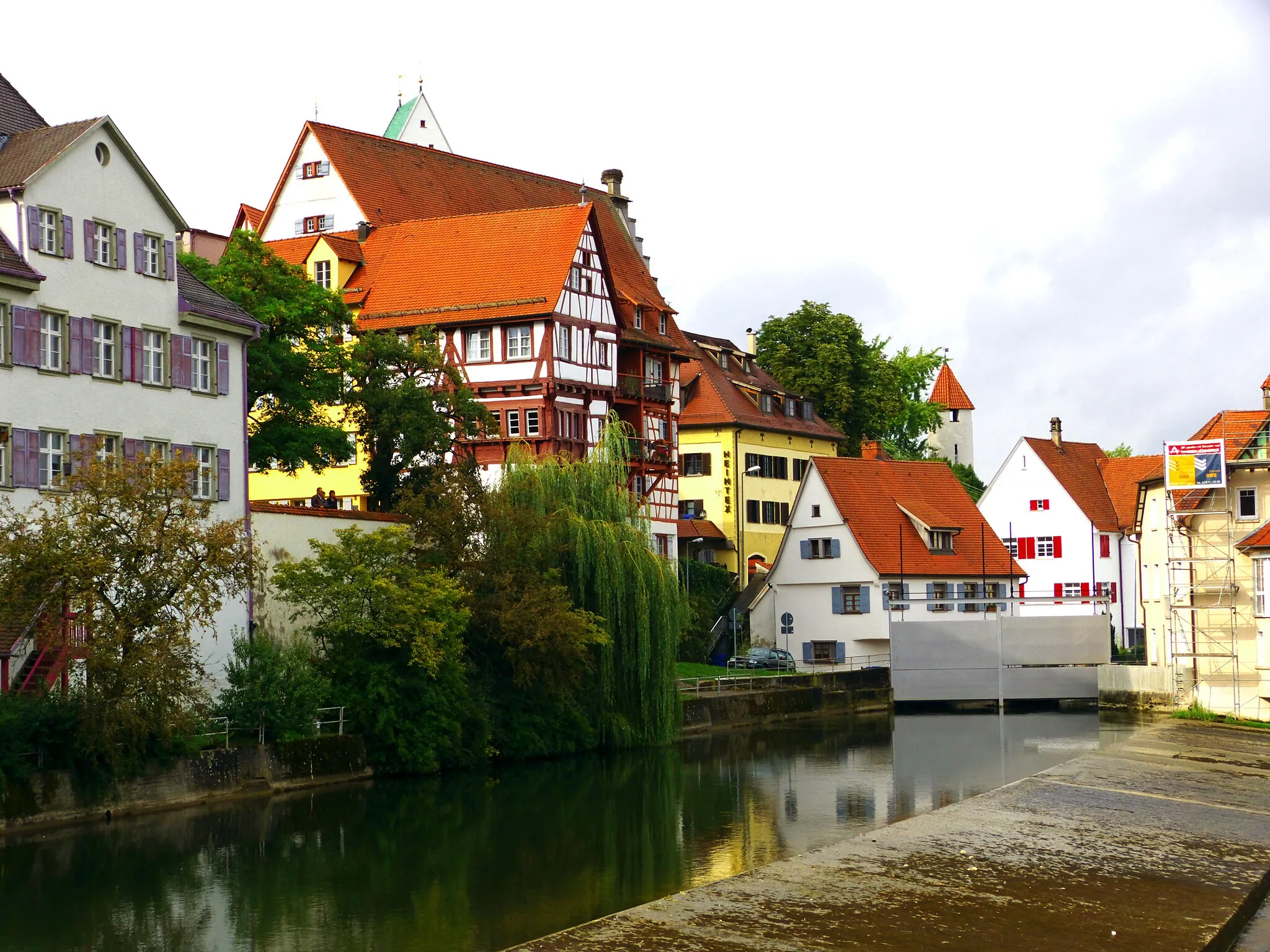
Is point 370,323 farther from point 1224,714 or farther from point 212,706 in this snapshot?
point 1224,714

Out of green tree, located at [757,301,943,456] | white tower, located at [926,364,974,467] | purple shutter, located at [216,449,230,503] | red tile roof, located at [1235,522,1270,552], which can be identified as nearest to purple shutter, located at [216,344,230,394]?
purple shutter, located at [216,449,230,503]

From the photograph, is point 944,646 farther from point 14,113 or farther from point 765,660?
point 14,113

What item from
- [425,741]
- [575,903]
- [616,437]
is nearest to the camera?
[575,903]

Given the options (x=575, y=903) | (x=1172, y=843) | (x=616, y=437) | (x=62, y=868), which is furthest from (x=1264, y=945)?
(x=616, y=437)

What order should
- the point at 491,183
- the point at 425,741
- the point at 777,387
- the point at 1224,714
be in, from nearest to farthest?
the point at 425,741, the point at 1224,714, the point at 491,183, the point at 777,387

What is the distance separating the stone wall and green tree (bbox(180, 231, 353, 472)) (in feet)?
91.7

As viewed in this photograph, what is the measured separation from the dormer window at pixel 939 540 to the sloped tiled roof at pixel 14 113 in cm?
4106

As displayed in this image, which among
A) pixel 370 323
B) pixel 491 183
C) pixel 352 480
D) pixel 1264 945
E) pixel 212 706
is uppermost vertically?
pixel 491 183

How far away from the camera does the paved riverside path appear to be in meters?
18.8

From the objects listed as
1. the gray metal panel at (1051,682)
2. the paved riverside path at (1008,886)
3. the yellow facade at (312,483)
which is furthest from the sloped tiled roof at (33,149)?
the gray metal panel at (1051,682)

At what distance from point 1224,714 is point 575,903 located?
3256 centimetres

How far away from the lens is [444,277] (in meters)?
58.3

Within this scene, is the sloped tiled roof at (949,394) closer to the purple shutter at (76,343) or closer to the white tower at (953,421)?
the white tower at (953,421)

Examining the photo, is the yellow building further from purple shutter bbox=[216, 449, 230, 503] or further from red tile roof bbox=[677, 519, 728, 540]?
purple shutter bbox=[216, 449, 230, 503]
